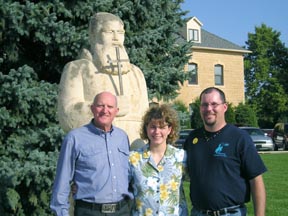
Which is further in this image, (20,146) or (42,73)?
(42,73)

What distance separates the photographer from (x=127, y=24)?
9.93 meters

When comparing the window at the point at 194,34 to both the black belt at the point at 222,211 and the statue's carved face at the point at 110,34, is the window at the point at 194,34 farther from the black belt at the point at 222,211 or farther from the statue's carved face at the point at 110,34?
the black belt at the point at 222,211

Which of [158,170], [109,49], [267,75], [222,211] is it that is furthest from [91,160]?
[267,75]

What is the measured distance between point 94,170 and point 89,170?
0.04 meters

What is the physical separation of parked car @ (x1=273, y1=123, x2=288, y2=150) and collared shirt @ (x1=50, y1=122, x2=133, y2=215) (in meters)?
26.8

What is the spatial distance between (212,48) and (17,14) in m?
33.9

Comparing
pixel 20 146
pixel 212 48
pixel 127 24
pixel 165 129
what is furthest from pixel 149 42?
pixel 212 48

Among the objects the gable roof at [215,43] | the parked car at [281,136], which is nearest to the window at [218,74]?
the gable roof at [215,43]

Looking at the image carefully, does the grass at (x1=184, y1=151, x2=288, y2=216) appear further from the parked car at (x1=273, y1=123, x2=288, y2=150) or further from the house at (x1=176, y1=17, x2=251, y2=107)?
the house at (x1=176, y1=17, x2=251, y2=107)

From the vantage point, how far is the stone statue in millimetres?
4762

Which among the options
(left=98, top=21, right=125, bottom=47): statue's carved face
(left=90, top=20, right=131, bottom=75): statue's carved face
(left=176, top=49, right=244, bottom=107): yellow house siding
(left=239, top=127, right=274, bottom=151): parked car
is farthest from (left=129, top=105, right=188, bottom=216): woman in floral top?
(left=176, top=49, right=244, bottom=107): yellow house siding

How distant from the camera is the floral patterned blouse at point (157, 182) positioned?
396 centimetres

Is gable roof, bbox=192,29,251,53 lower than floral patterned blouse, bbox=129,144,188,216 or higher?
higher

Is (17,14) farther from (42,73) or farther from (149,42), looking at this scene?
(149,42)
